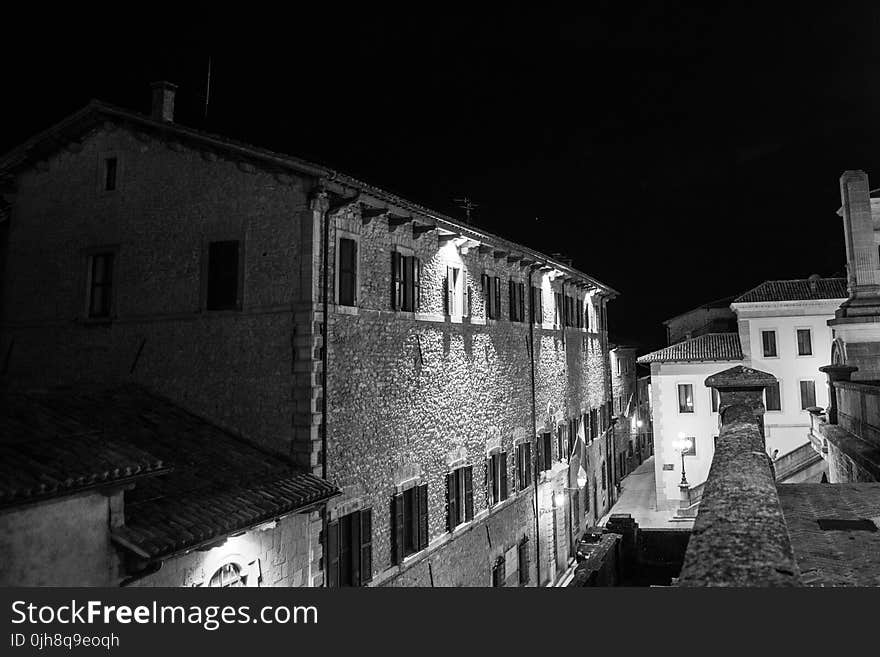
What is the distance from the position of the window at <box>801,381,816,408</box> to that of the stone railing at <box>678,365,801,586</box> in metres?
29.0

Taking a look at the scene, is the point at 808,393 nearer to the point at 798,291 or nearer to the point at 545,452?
the point at 798,291

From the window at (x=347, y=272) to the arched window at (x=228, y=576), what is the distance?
5.28 metres

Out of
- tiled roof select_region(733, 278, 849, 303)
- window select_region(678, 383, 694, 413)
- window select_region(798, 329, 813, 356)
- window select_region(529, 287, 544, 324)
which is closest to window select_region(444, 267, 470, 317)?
window select_region(529, 287, 544, 324)

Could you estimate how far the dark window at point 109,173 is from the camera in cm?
1400

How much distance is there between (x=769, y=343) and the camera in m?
32.6

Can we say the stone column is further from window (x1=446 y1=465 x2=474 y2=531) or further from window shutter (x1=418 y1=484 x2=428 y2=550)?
window shutter (x1=418 y1=484 x2=428 y2=550)

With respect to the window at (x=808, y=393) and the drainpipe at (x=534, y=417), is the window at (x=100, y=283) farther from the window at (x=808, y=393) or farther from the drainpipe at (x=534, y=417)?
the window at (x=808, y=393)

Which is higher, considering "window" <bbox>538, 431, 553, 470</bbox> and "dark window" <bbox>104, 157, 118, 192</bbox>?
"dark window" <bbox>104, 157, 118, 192</bbox>

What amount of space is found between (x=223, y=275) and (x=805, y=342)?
3118 cm

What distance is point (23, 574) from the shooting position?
20.6ft

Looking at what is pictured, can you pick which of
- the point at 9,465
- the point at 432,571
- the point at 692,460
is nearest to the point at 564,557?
the point at 432,571

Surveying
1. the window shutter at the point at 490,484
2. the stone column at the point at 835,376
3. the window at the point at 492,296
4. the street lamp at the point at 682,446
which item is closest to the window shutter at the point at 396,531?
the window shutter at the point at 490,484

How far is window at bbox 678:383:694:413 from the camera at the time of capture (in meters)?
33.2

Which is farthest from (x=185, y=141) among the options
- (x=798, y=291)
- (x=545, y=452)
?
(x=798, y=291)
